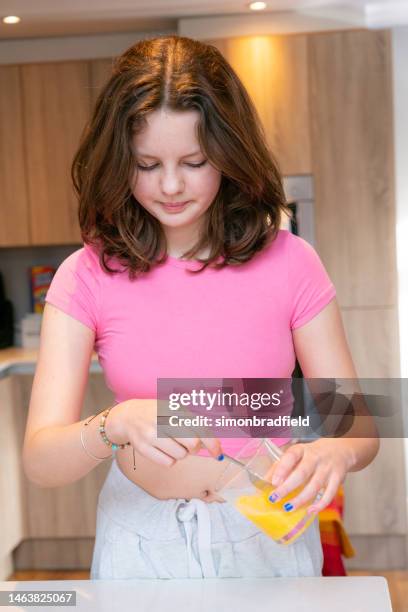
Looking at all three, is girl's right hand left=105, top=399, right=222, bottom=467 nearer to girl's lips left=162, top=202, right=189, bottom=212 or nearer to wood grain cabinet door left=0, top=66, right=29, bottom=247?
girl's lips left=162, top=202, right=189, bottom=212

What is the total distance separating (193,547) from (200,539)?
0.05ft

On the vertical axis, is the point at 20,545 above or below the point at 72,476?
below

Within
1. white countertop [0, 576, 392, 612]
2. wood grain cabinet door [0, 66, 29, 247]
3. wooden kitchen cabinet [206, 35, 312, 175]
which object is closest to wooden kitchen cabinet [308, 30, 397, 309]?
wooden kitchen cabinet [206, 35, 312, 175]

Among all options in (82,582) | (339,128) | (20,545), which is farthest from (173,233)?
(20,545)

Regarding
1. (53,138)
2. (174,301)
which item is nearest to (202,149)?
(174,301)

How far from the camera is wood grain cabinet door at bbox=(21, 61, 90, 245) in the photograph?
315 cm

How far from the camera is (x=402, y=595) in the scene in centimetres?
273

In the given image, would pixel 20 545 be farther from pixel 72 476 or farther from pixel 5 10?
pixel 72 476

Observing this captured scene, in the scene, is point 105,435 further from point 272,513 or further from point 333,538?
point 333,538

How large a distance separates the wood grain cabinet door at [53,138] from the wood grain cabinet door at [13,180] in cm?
3

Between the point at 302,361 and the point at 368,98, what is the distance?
1.88m

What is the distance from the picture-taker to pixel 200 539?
1.09m

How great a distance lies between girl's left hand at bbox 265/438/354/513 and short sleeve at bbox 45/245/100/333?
39cm

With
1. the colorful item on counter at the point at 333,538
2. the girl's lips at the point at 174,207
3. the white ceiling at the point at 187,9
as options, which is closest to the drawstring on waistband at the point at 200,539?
the girl's lips at the point at 174,207
